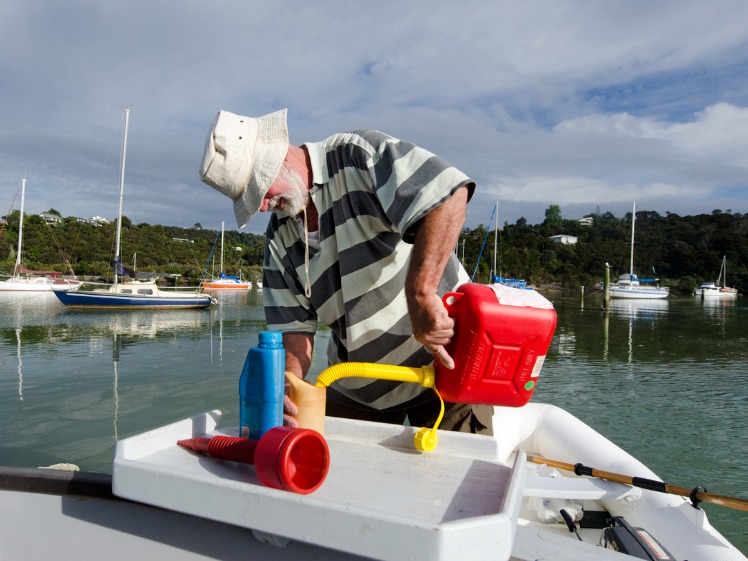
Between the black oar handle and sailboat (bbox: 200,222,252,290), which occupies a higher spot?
the black oar handle

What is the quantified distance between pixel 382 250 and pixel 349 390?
74 cm

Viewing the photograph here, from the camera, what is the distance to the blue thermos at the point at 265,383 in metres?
1.56

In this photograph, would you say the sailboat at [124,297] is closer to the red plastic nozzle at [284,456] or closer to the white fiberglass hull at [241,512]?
the white fiberglass hull at [241,512]

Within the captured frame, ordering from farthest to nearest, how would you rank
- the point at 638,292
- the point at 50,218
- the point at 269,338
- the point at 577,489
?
the point at 50,218 < the point at 638,292 < the point at 577,489 < the point at 269,338

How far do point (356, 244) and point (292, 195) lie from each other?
31 cm

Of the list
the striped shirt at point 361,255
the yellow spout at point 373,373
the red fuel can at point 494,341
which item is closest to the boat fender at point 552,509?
the striped shirt at point 361,255

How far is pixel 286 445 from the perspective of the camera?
51.7 inches

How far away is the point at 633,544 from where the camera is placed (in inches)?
90.1

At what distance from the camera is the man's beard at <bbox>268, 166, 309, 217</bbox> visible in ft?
6.84

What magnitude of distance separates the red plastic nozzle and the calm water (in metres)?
4.37

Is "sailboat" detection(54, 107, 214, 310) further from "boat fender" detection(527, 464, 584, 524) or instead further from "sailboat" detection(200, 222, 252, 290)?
"boat fender" detection(527, 464, 584, 524)

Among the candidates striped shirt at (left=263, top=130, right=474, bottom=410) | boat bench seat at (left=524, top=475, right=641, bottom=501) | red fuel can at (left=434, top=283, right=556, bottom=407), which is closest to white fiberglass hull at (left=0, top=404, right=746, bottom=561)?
red fuel can at (left=434, top=283, right=556, bottom=407)

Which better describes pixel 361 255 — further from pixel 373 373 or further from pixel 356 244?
pixel 373 373

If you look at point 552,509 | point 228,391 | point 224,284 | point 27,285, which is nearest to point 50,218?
point 224,284
